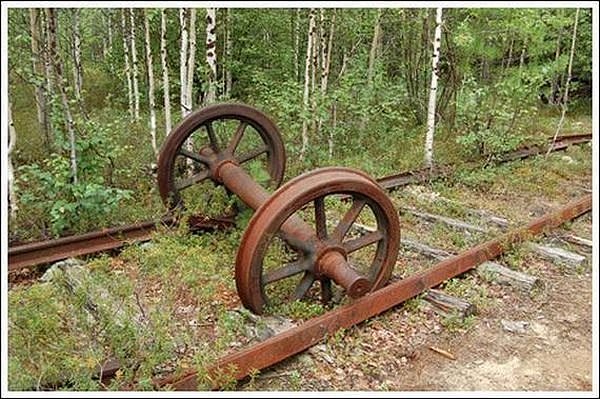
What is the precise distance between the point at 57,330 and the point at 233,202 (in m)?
2.69

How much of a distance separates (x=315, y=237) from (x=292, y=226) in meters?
0.23

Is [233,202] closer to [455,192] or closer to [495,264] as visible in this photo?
[495,264]

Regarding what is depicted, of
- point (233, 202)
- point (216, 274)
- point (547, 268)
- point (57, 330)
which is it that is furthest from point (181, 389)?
point (547, 268)

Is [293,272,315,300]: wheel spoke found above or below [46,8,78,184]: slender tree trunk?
below

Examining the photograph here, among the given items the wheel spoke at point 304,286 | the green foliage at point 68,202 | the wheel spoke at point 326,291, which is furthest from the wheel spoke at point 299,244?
the green foliage at point 68,202

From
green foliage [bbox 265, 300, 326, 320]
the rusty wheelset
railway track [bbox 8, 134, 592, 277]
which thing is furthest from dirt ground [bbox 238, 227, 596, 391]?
railway track [bbox 8, 134, 592, 277]

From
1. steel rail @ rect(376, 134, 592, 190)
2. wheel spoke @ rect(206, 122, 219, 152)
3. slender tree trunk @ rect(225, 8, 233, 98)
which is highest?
slender tree trunk @ rect(225, 8, 233, 98)

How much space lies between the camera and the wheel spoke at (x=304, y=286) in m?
4.65

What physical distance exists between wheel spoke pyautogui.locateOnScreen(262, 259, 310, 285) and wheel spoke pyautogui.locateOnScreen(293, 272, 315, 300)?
12 cm

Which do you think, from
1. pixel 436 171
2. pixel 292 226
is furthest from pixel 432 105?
pixel 292 226

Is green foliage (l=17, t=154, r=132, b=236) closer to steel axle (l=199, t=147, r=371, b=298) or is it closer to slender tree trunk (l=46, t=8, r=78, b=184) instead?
slender tree trunk (l=46, t=8, r=78, b=184)

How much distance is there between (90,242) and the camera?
19.0 ft

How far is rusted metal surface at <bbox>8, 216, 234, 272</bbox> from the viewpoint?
5.38m

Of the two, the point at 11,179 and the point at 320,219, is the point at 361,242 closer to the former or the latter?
A: the point at 320,219
